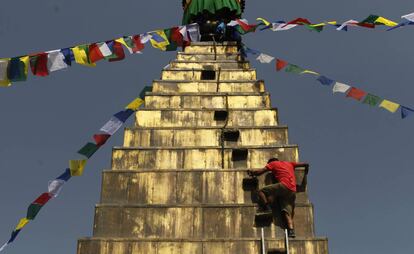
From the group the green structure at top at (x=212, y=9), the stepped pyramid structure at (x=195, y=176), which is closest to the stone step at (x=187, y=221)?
the stepped pyramid structure at (x=195, y=176)

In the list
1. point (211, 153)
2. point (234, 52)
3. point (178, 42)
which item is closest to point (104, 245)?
point (211, 153)

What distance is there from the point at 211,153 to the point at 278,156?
1916 millimetres

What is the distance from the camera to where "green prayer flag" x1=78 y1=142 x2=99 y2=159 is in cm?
1607

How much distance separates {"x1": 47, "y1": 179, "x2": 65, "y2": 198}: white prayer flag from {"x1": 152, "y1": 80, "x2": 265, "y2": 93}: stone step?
4.87m

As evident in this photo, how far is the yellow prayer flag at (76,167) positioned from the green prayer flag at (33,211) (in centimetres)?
139

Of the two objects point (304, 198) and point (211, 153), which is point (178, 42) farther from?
point (304, 198)

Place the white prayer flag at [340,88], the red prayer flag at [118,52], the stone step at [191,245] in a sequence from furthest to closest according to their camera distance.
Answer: the white prayer flag at [340,88] < the red prayer flag at [118,52] < the stone step at [191,245]

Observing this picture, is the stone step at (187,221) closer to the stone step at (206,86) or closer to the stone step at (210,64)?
the stone step at (206,86)

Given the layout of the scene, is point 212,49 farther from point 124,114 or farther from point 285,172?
point 285,172

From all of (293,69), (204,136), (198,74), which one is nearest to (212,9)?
(198,74)

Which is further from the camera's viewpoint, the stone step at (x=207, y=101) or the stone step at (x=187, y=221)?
the stone step at (x=207, y=101)

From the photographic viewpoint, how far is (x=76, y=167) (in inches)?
623

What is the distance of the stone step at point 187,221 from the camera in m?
12.5

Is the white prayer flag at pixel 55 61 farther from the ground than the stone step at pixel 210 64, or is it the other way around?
the stone step at pixel 210 64
